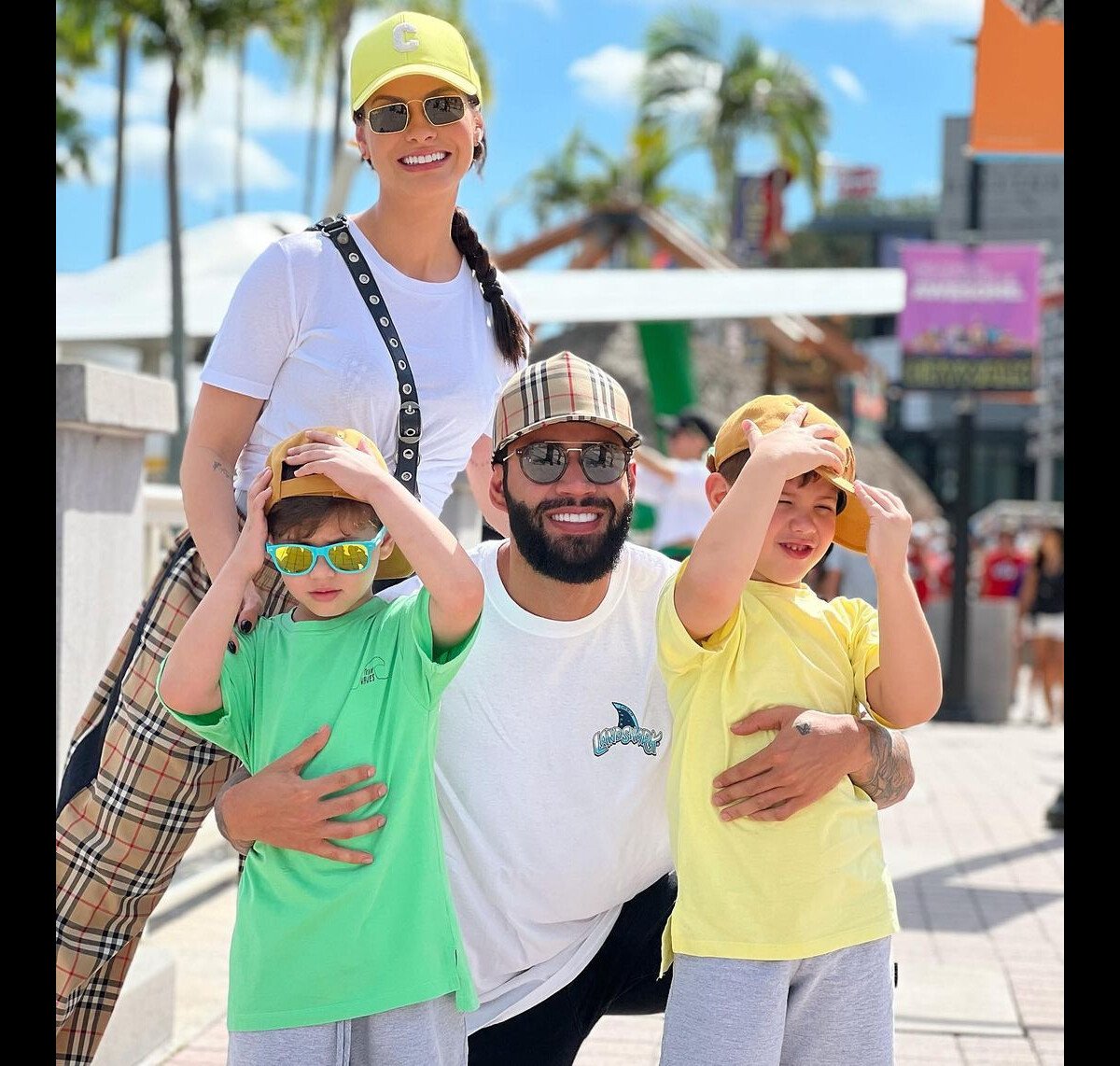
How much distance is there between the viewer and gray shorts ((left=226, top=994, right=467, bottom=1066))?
2479 mm

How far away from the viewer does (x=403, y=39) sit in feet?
9.68

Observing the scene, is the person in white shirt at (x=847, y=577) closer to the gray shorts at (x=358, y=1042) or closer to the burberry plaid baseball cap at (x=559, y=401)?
the burberry plaid baseball cap at (x=559, y=401)

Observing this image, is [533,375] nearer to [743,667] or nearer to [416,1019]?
[743,667]

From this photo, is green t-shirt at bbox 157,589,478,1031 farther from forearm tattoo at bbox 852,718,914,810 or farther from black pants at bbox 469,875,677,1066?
forearm tattoo at bbox 852,718,914,810

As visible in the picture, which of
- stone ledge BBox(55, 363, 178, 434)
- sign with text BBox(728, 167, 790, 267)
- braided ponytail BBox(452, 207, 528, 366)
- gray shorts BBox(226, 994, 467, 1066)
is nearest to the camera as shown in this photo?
gray shorts BBox(226, 994, 467, 1066)

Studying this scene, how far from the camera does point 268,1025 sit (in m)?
2.49

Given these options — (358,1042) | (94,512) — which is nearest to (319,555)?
(358,1042)

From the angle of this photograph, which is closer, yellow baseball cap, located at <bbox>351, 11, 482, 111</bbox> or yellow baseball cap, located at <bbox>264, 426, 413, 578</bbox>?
Result: yellow baseball cap, located at <bbox>264, 426, 413, 578</bbox>

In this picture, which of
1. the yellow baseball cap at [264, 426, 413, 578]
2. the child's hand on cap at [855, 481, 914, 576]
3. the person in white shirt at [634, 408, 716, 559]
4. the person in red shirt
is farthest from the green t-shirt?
the person in red shirt

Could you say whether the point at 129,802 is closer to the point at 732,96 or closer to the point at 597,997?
the point at 597,997

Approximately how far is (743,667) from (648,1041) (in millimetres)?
2347

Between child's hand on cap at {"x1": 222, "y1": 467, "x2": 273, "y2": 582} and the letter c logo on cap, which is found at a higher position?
the letter c logo on cap

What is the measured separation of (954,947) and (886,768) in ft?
11.3

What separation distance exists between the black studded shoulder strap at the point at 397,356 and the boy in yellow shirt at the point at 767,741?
614 mm
